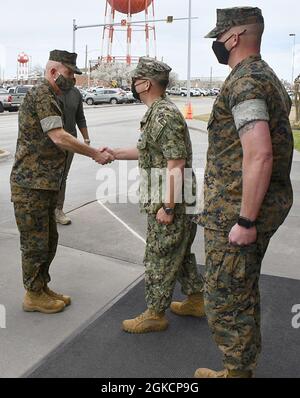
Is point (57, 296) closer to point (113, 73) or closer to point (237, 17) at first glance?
point (237, 17)

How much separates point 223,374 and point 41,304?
1.53 m

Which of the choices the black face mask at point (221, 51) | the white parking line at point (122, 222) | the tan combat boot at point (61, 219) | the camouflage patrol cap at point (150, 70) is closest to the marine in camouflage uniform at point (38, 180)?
the camouflage patrol cap at point (150, 70)

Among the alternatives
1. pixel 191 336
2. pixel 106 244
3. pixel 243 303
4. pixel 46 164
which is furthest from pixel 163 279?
pixel 106 244

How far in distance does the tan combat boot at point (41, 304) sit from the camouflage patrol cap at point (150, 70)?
5.77ft

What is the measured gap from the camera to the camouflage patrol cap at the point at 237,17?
2.19m

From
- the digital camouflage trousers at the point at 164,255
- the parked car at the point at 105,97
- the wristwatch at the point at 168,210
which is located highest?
the parked car at the point at 105,97

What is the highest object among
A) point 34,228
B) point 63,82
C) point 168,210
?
point 63,82

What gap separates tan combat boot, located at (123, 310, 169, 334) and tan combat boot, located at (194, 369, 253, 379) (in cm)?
59

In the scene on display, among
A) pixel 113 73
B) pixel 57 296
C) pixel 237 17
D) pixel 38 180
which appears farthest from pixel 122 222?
pixel 113 73

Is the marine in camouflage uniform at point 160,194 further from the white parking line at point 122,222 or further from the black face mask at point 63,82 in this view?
the white parking line at point 122,222

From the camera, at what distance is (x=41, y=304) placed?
3.50 metres

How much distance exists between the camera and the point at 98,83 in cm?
7619
